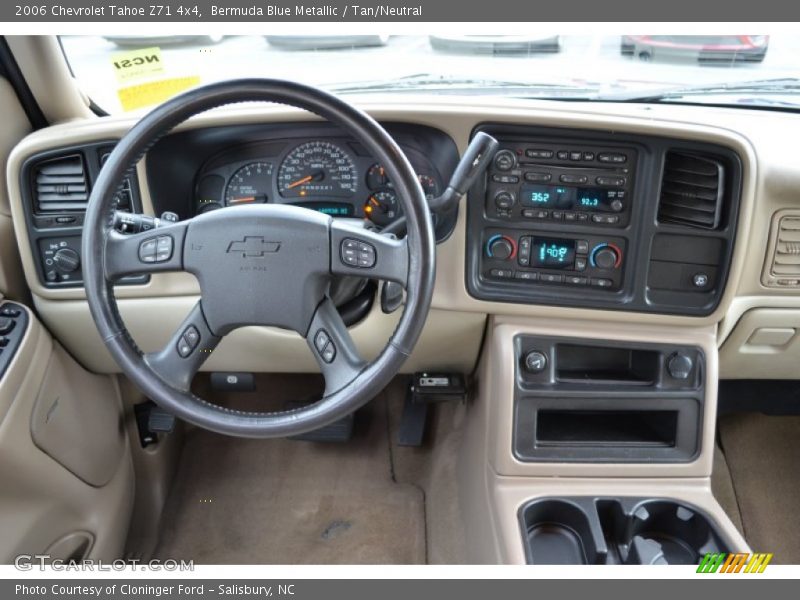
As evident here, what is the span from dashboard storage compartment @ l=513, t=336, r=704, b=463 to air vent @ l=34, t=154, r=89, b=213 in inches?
42.6


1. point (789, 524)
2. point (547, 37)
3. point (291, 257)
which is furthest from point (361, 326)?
point (789, 524)

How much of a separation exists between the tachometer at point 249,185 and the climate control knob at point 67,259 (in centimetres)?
37

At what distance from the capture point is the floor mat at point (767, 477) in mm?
1891

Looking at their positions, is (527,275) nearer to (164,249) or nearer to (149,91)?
(164,249)

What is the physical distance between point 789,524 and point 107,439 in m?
1.98

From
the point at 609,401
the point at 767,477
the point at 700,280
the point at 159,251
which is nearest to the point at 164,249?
the point at 159,251

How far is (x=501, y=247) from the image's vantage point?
148cm

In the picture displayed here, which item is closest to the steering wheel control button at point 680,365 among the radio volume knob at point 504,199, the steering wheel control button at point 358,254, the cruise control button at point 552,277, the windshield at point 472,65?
the cruise control button at point 552,277

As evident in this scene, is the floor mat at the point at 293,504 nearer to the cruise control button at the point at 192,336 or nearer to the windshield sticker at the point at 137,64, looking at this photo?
the cruise control button at the point at 192,336

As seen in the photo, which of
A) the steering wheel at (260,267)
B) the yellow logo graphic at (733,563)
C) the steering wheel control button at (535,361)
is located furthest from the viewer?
the steering wheel control button at (535,361)

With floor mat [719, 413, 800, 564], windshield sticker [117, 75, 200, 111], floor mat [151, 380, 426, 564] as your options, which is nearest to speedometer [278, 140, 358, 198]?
windshield sticker [117, 75, 200, 111]

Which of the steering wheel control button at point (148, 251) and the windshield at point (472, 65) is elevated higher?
the windshield at point (472, 65)

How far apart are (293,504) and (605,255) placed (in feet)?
4.05

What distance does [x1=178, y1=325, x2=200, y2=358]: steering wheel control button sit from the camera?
1147mm
